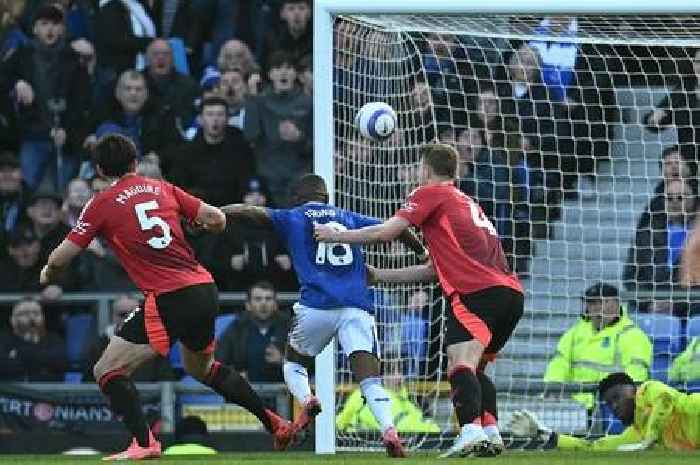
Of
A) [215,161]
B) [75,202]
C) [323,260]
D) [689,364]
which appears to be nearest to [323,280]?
[323,260]

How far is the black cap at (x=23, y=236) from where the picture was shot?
54.3 feet

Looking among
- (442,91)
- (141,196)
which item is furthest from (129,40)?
(141,196)

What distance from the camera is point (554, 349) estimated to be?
15.0 metres

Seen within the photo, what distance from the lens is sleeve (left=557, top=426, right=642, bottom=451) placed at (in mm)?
13547

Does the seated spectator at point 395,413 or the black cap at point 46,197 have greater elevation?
the black cap at point 46,197

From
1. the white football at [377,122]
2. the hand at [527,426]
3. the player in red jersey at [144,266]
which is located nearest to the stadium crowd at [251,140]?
the hand at [527,426]

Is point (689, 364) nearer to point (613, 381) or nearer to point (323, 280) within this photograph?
point (613, 381)

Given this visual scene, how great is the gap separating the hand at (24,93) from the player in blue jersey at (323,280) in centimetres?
584

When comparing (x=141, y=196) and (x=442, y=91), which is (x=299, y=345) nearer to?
(x=141, y=196)

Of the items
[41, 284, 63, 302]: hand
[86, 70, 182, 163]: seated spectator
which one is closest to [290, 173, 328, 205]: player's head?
[41, 284, 63, 302]: hand

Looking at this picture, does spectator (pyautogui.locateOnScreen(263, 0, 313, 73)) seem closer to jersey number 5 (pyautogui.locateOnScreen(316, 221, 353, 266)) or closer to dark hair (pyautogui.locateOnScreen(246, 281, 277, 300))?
dark hair (pyautogui.locateOnScreen(246, 281, 277, 300))

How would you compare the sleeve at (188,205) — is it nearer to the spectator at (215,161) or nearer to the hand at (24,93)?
the spectator at (215,161)

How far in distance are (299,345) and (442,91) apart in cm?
326

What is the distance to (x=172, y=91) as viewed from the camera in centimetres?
1709
